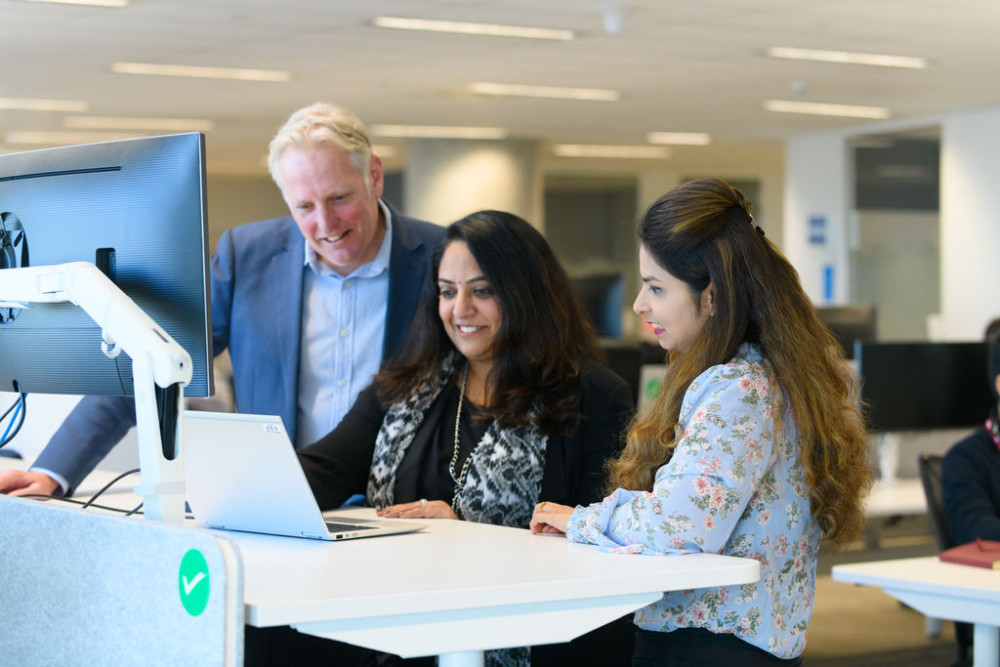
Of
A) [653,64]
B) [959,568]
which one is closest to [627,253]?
[653,64]

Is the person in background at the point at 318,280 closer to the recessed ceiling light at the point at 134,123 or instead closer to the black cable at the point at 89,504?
the black cable at the point at 89,504

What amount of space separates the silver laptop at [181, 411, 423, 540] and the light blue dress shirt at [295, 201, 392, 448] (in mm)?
811

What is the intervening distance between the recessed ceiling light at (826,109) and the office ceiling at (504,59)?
20cm

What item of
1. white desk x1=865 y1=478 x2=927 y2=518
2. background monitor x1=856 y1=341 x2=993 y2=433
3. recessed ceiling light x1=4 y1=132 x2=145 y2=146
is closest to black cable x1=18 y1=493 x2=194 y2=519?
white desk x1=865 y1=478 x2=927 y2=518

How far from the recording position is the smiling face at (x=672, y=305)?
6.34 feet

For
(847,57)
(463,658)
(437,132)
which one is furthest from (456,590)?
(437,132)

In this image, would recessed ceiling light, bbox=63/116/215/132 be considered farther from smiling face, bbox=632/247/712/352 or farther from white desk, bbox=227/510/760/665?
white desk, bbox=227/510/760/665

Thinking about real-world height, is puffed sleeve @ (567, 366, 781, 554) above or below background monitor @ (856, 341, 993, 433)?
above

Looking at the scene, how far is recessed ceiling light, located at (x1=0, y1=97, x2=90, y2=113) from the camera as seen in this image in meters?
10.5

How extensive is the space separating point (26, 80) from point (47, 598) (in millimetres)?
8658

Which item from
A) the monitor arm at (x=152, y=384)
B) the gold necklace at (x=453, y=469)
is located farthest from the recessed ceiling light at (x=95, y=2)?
the monitor arm at (x=152, y=384)

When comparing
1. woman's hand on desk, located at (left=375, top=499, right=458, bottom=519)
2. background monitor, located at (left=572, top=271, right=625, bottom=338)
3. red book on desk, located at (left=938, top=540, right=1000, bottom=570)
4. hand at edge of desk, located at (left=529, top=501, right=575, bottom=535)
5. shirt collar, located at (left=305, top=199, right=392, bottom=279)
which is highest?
shirt collar, located at (left=305, top=199, right=392, bottom=279)

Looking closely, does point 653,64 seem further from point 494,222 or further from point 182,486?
point 182,486

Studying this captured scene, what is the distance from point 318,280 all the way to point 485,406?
2.21 ft
